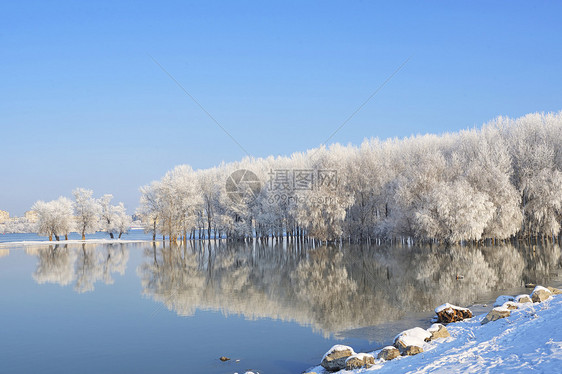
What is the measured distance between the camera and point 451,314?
685 inches

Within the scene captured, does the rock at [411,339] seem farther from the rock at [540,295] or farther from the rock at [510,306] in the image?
the rock at [540,295]

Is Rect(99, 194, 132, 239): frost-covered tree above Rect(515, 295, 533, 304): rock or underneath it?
above

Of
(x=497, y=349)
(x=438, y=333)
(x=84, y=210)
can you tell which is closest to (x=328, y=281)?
(x=438, y=333)

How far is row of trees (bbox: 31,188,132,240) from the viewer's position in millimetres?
92812

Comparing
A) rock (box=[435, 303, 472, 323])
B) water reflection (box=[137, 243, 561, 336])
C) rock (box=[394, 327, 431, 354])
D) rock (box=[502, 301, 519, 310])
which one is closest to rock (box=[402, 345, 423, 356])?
rock (box=[394, 327, 431, 354])

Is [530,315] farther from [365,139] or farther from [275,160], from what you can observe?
[275,160]

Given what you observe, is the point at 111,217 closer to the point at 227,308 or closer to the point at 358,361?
the point at 227,308

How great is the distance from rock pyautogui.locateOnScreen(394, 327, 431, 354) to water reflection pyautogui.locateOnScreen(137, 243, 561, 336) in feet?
12.4

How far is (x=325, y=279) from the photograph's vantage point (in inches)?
1198
